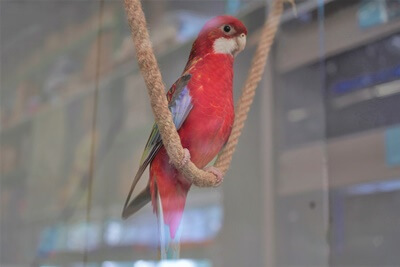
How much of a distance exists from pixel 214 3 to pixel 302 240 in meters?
0.43

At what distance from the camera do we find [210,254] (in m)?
0.80

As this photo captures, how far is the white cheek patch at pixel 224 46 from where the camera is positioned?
1.23 feet

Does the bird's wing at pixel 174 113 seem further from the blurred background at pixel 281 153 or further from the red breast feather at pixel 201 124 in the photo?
the blurred background at pixel 281 153

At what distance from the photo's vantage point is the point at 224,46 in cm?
38

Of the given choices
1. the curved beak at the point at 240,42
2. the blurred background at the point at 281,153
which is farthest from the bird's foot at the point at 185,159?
the blurred background at the point at 281,153

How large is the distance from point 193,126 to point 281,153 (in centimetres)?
49

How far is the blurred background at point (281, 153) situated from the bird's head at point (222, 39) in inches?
7.9

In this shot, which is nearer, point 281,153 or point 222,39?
point 222,39

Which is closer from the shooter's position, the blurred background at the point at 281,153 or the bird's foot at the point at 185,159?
the bird's foot at the point at 185,159

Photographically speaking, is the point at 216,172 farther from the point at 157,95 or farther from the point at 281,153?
the point at 281,153

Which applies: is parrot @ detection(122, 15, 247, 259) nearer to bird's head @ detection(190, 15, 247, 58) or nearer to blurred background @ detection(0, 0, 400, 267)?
bird's head @ detection(190, 15, 247, 58)

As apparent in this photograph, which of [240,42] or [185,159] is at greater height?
[240,42]

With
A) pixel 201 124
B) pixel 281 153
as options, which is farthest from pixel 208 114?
pixel 281 153

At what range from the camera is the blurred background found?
0.68m
